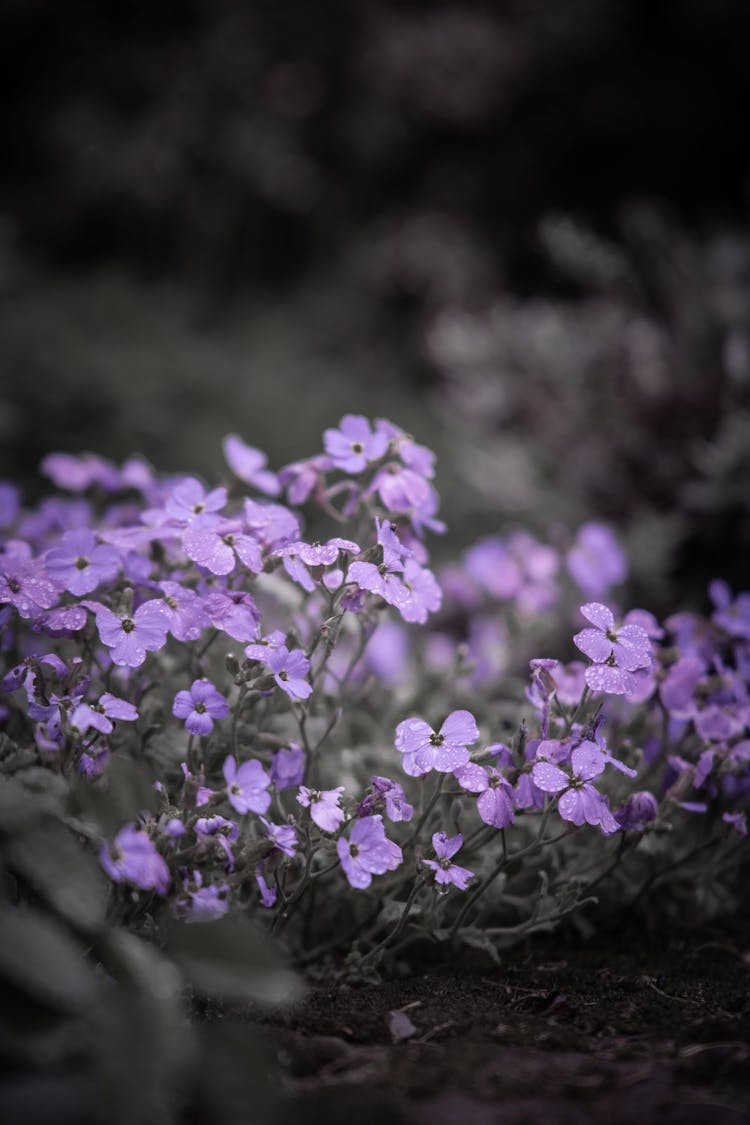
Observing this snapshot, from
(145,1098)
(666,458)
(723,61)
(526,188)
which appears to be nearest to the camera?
(145,1098)

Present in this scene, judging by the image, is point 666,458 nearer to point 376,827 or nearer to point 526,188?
point 376,827

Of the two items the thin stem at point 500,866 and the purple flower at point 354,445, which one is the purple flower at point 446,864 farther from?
the purple flower at point 354,445

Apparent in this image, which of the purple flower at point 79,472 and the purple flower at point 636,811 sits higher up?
the purple flower at point 79,472

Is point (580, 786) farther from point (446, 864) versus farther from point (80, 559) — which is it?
point (80, 559)

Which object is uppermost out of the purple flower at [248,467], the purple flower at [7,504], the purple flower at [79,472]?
the purple flower at [79,472]

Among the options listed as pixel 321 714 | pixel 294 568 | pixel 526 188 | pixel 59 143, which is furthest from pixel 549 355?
pixel 59 143

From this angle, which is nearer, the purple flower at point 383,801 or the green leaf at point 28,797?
the green leaf at point 28,797

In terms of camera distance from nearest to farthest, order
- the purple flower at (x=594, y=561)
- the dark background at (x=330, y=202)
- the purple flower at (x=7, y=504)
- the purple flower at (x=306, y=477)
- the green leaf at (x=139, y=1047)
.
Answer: the green leaf at (x=139, y=1047) < the purple flower at (x=306, y=477) < the purple flower at (x=7, y=504) < the purple flower at (x=594, y=561) < the dark background at (x=330, y=202)

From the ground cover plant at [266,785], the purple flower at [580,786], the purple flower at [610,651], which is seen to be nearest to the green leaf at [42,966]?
the ground cover plant at [266,785]

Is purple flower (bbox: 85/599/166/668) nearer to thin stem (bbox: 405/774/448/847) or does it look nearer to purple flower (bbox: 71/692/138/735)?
purple flower (bbox: 71/692/138/735)
